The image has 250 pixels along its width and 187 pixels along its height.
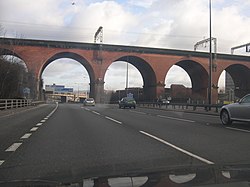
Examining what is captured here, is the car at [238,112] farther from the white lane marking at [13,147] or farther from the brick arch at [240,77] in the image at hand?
the brick arch at [240,77]

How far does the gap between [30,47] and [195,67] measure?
36057mm

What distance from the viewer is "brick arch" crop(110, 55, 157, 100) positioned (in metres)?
75.4

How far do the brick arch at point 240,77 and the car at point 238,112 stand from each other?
68.0 m

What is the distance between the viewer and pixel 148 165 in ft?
22.7

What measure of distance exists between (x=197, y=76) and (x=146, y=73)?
38.7 feet

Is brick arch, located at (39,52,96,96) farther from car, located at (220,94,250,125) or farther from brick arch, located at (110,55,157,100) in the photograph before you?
car, located at (220,94,250,125)

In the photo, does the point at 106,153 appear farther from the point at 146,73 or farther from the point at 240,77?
the point at 240,77

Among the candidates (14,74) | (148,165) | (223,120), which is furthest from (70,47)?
(148,165)

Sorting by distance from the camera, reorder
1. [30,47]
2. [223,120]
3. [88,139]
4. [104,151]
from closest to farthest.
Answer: [104,151], [88,139], [223,120], [30,47]

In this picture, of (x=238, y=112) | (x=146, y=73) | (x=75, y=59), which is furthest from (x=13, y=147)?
(x=146, y=73)

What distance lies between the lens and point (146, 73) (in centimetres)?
8100

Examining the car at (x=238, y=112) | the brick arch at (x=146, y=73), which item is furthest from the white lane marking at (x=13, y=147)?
the brick arch at (x=146, y=73)

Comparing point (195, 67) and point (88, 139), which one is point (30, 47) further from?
point (88, 139)

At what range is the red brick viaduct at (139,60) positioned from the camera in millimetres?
68812
